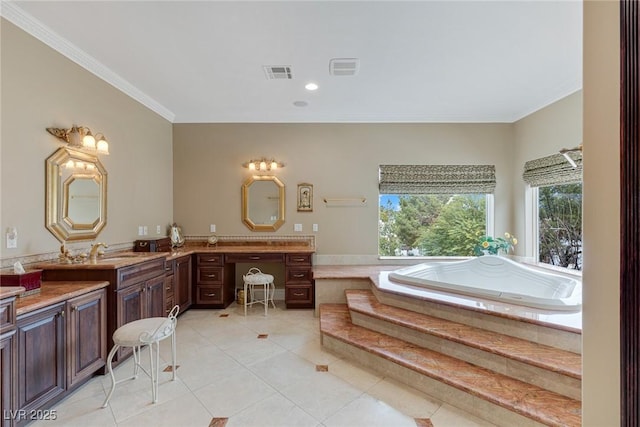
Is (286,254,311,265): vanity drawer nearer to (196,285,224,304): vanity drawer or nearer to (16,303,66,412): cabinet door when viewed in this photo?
(196,285,224,304): vanity drawer

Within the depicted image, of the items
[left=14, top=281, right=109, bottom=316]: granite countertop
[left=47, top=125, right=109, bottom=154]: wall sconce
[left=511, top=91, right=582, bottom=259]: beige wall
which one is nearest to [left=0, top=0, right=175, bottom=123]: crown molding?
[left=47, top=125, right=109, bottom=154]: wall sconce

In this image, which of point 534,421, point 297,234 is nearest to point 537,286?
point 534,421

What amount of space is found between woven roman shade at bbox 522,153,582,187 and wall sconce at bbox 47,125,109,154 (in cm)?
490

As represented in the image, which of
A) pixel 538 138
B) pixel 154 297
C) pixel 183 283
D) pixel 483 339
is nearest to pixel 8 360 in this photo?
pixel 154 297

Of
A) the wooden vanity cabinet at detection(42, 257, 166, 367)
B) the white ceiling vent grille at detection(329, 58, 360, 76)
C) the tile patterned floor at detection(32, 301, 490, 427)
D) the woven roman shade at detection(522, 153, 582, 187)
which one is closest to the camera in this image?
the tile patterned floor at detection(32, 301, 490, 427)

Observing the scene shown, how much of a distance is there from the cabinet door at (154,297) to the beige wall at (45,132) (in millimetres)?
723

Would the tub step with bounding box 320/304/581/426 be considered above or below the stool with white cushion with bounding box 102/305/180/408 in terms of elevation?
below

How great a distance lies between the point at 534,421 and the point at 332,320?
181cm

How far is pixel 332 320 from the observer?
3041 millimetres

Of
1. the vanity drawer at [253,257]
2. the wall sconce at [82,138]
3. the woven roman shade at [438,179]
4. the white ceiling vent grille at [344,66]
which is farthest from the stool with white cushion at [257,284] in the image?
the white ceiling vent grille at [344,66]

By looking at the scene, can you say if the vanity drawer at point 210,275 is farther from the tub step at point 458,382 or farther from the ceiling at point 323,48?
the ceiling at point 323,48

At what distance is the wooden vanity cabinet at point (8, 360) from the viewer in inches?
60.9

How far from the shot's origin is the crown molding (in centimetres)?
205

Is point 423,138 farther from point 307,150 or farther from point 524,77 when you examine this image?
point 307,150
